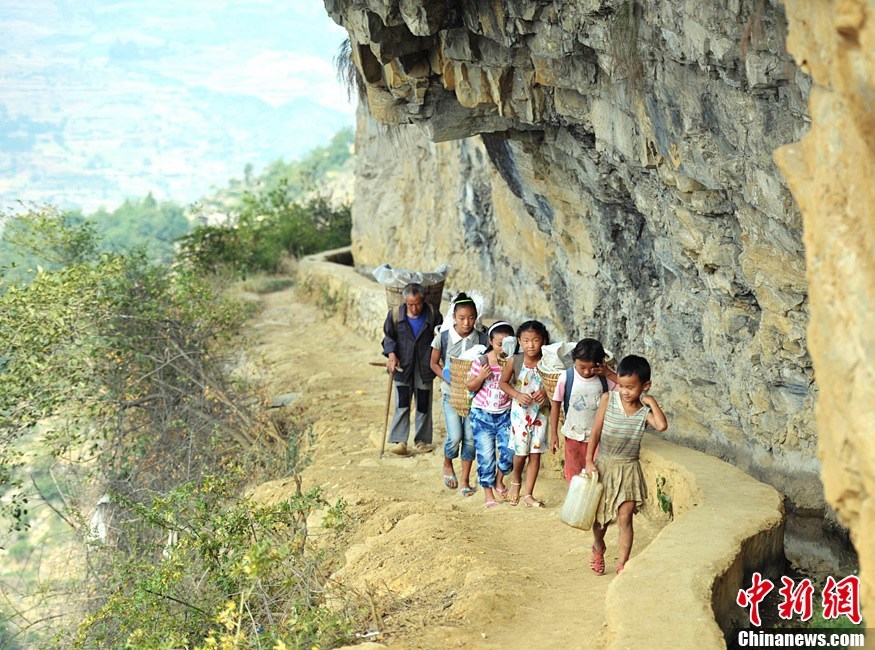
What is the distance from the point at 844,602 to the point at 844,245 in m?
2.33

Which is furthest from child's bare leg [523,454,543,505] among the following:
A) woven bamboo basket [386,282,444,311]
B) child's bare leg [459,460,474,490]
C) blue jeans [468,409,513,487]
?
woven bamboo basket [386,282,444,311]

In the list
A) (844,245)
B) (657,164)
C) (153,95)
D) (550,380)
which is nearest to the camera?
(844,245)

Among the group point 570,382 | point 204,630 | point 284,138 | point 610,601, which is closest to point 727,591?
point 610,601

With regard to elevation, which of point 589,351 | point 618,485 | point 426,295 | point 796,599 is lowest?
point 796,599

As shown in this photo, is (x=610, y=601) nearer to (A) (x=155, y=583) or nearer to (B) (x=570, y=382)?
(B) (x=570, y=382)

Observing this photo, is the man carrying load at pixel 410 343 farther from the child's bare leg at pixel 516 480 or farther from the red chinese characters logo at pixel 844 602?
the red chinese characters logo at pixel 844 602

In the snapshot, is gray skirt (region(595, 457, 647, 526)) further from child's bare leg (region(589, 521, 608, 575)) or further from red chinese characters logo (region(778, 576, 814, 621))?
red chinese characters logo (region(778, 576, 814, 621))

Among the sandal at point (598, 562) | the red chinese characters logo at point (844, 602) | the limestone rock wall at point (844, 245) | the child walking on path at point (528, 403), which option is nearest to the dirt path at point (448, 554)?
the sandal at point (598, 562)

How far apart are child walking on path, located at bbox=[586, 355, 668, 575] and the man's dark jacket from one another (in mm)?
2835

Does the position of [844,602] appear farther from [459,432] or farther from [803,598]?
[459,432]

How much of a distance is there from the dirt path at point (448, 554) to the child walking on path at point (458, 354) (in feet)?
1.02

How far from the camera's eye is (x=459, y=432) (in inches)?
281

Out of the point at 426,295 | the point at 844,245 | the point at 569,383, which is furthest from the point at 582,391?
the point at 844,245

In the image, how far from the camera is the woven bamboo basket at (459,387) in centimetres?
679
